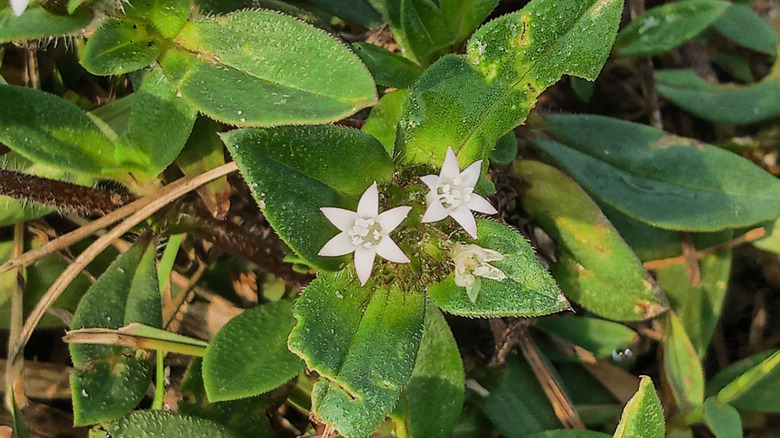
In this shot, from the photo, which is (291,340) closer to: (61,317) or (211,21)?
(211,21)

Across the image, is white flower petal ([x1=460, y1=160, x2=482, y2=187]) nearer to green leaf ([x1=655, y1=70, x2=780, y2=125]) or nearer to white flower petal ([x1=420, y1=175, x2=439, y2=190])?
white flower petal ([x1=420, y1=175, x2=439, y2=190])

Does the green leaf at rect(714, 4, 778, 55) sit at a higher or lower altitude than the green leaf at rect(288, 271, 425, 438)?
higher

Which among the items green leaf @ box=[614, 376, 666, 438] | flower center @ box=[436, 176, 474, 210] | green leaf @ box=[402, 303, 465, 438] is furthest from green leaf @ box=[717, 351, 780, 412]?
flower center @ box=[436, 176, 474, 210]

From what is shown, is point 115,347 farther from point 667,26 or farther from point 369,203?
point 667,26

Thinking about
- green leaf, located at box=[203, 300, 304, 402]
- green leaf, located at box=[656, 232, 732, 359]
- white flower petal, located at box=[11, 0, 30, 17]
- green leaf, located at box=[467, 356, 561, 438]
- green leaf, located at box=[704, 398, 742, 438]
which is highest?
white flower petal, located at box=[11, 0, 30, 17]

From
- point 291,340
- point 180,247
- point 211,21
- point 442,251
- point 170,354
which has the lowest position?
point 170,354

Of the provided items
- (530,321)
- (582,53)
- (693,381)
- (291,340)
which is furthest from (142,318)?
(693,381)

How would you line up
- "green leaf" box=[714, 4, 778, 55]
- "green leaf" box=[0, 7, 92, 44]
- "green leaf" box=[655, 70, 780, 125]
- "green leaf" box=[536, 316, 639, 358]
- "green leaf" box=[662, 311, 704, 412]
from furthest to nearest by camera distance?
"green leaf" box=[714, 4, 778, 55] < "green leaf" box=[655, 70, 780, 125] < "green leaf" box=[536, 316, 639, 358] < "green leaf" box=[662, 311, 704, 412] < "green leaf" box=[0, 7, 92, 44]
